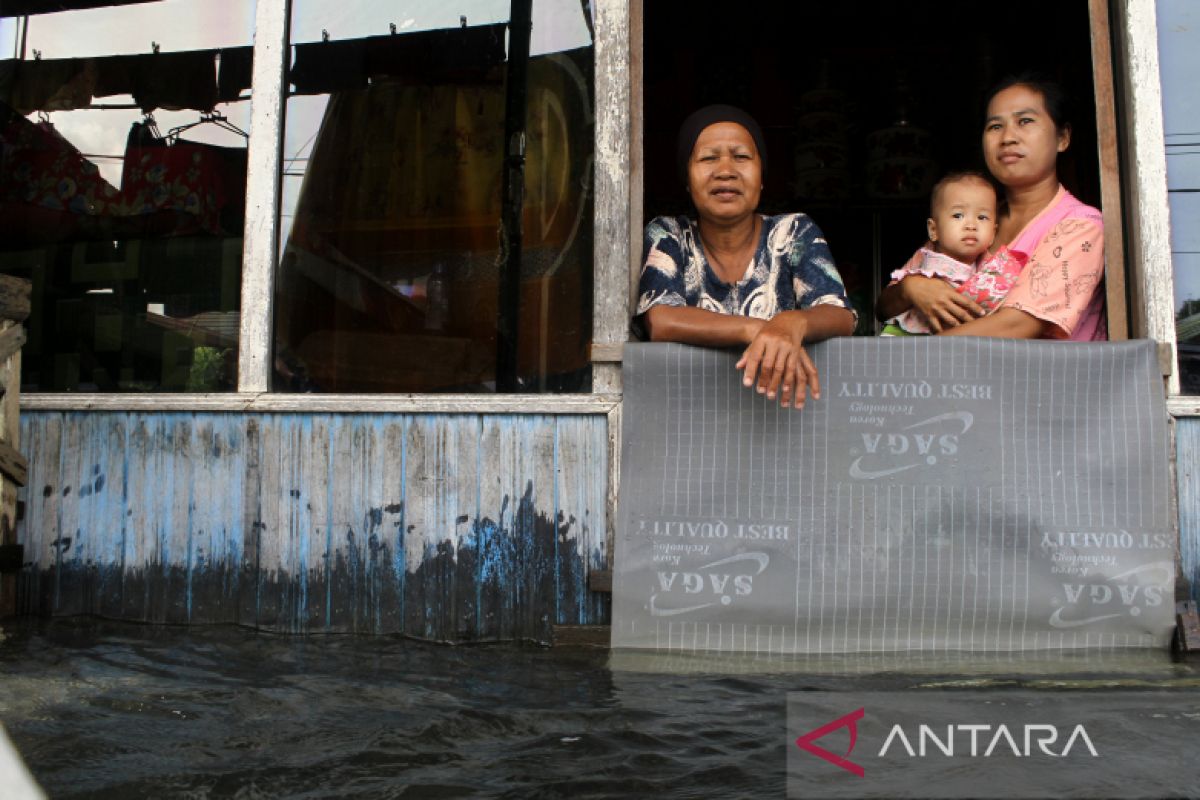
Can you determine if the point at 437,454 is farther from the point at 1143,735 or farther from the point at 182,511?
the point at 1143,735

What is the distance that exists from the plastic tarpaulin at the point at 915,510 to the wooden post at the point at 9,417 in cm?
223

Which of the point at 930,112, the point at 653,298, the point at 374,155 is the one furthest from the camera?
the point at 930,112

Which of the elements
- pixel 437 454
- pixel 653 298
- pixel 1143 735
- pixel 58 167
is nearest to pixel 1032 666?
pixel 1143 735

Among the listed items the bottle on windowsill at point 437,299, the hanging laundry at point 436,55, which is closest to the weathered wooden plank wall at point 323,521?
the bottle on windowsill at point 437,299

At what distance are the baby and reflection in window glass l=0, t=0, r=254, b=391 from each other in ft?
8.47

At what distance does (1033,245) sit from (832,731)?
6.71ft

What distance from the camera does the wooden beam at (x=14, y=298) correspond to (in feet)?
11.5

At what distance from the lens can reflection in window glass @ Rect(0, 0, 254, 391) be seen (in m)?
3.77

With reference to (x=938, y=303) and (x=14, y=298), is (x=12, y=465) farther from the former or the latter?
(x=938, y=303)

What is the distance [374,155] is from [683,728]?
2574 mm

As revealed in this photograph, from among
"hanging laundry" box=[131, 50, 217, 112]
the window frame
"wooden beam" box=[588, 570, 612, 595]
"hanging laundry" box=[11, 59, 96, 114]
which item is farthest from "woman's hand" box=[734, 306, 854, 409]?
"hanging laundry" box=[11, 59, 96, 114]

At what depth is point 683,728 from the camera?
2.39m

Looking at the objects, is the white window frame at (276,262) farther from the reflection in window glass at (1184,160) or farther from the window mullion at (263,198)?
the reflection in window glass at (1184,160)

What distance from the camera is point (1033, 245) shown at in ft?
11.4
